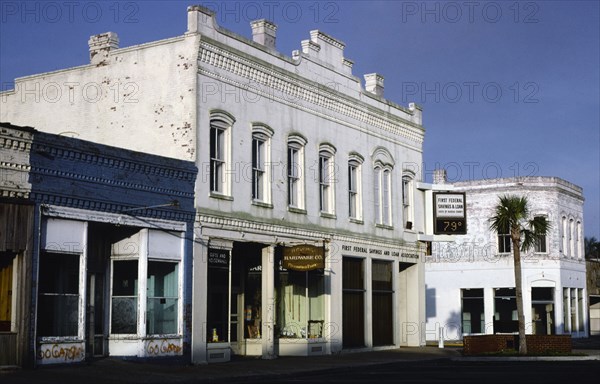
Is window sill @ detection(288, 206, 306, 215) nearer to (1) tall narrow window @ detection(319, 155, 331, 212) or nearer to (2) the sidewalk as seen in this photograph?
(1) tall narrow window @ detection(319, 155, 331, 212)

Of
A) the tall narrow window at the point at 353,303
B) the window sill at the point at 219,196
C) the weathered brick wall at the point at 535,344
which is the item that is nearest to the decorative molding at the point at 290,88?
the window sill at the point at 219,196

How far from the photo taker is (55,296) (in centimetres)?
2219

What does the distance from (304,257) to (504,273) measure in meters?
25.0

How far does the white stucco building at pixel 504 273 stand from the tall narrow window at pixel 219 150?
26.3 meters

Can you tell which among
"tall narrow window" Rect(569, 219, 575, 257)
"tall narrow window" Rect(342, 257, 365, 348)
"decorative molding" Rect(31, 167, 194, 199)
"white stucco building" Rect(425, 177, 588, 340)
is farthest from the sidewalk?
"tall narrow window" Rect(569, 219, 575, 257)

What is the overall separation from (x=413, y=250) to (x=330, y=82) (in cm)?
934

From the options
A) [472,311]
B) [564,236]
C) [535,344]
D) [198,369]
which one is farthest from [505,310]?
[198,369]

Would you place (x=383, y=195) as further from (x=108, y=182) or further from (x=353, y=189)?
(x=108, y=182)

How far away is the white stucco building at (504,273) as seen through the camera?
50906 millimetres

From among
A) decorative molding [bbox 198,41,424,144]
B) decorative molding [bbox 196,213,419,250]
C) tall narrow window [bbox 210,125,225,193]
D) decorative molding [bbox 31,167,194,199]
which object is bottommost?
decorative molding [bbox 196,213,419,250]

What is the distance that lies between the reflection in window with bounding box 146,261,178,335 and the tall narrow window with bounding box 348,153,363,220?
36.6 feet

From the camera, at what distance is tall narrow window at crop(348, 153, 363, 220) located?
3544 centimetres

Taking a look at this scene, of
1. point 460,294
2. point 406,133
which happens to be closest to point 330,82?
point 406,133

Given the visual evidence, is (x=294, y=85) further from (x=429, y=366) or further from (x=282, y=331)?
(x=429, y=366)
